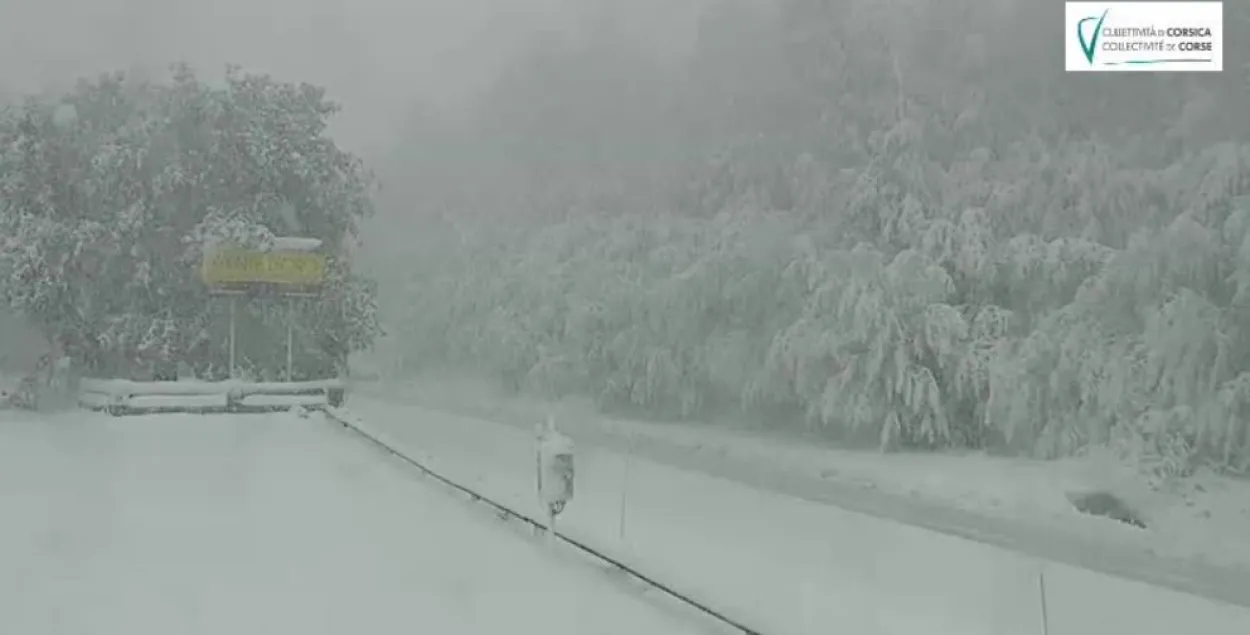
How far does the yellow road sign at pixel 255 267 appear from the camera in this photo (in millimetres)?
27844

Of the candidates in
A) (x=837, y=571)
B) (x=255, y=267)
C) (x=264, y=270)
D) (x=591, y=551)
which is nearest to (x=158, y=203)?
(x=255, y=267)

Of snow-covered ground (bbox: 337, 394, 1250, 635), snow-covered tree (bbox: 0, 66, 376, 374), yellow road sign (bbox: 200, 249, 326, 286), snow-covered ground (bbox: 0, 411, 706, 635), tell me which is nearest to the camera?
snow-covered ground (bbox: 0, 411, 706, 635)

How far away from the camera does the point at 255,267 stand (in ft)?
91.6

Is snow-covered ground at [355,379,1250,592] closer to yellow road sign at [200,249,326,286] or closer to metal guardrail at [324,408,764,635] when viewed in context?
metal guardrail at [324,408,764,635]

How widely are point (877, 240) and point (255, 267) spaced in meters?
14.5

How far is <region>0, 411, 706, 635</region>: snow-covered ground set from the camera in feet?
23.0

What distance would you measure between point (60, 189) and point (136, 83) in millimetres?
4000

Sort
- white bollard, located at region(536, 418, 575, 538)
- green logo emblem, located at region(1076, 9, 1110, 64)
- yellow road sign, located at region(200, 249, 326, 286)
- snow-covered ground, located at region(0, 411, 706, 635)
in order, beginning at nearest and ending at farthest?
snow-covered ground, located at region(0, 411, 706, 635) → white bollard, located at region(536, 418, 575, 538) → green logo emblem, located at region(1076, 9, 1110, 64) → yellow road sign, located at region(200, 249, 326, 286)

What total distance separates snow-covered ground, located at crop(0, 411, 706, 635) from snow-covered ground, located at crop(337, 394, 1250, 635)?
1.93 ft

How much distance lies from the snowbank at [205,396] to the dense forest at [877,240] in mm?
10539
